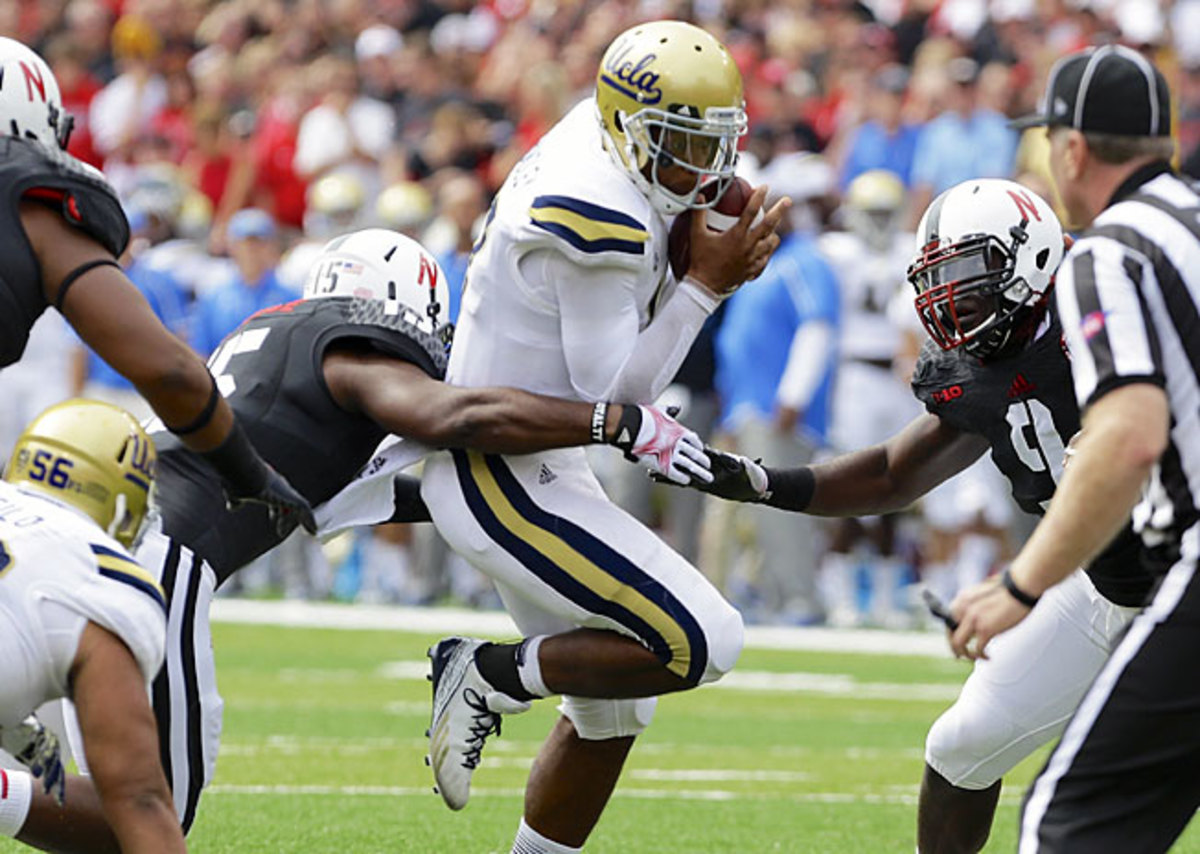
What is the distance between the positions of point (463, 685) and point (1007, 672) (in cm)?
127

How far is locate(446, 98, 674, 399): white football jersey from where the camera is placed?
4535 mm

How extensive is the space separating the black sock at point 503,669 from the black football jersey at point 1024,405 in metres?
1.16

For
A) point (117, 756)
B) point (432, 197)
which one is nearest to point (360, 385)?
point (117, 756)

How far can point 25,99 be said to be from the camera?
425cm

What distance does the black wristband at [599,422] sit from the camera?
4.59 m

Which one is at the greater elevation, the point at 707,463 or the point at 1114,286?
the point at 1114,286

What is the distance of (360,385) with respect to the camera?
473 centimetres

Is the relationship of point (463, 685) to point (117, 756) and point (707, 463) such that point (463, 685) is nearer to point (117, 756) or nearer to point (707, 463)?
point (707, 463)

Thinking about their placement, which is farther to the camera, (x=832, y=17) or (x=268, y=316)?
(x=832, y=17)

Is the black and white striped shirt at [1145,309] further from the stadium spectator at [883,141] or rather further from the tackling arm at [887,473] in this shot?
the stadium spectator at [883,141]

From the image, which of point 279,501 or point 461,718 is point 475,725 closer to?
point 461,718

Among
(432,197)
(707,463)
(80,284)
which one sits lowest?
(432,197)

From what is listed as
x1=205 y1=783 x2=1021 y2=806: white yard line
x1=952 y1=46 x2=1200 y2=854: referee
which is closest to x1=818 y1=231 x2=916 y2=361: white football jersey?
x1=205 y1=783 x2=1021 y2=806: white yard line

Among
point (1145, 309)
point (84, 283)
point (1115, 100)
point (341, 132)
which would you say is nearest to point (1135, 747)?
point (1145, 309)
